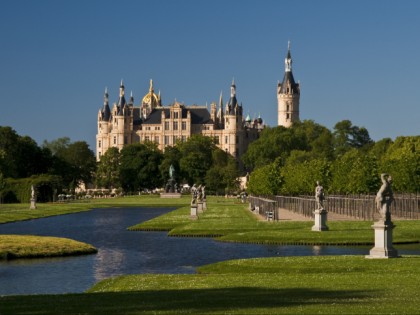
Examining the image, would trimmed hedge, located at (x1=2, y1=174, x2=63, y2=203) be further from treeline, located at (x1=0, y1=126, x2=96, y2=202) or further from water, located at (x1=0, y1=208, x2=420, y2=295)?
water, located at (x1=0, y1=208, x2=420, y2=295)

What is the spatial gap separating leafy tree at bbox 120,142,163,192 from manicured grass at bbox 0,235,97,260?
133682mm

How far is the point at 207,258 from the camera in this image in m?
36.8

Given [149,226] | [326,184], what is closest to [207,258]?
[149,226]

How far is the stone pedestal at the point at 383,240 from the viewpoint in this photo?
3059 cm

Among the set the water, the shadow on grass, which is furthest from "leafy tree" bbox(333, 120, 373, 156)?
the shadow on grass

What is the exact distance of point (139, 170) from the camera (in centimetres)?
17788

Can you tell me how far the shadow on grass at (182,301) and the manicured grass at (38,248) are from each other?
52.6 ft

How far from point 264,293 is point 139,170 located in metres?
156

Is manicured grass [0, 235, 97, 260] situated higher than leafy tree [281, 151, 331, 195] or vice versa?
leafy tree [281, 151, 331, 195]

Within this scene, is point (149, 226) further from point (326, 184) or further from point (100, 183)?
point (100, 183)

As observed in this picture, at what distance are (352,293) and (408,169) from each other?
165 feet

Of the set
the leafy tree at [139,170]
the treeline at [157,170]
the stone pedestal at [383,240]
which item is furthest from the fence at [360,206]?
the leafy tree at [139,170]

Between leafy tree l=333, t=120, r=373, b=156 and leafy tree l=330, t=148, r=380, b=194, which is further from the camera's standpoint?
leafy tree l=333, t=120, r=373, b=156

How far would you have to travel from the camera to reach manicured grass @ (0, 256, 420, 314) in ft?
63.7
